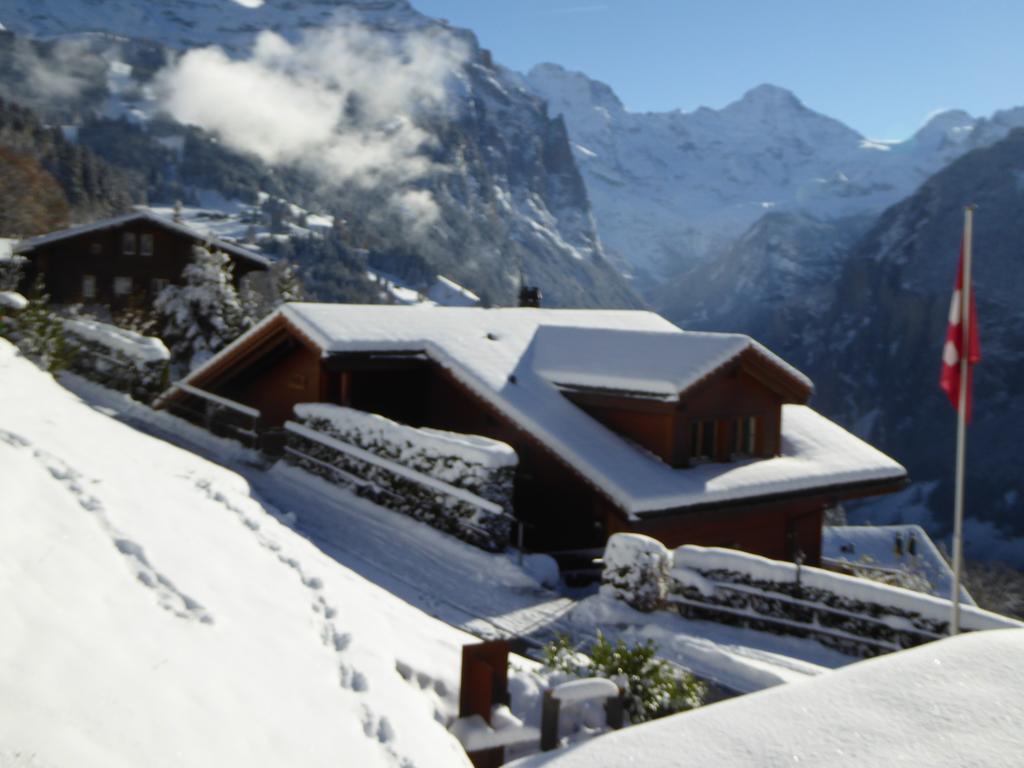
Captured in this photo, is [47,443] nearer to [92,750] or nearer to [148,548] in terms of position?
[148,548]

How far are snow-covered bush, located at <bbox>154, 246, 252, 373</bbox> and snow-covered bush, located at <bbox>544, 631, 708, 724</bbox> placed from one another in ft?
87.2

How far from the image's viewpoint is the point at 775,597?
13.7 meters

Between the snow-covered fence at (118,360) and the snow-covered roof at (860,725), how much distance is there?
67.8 ft

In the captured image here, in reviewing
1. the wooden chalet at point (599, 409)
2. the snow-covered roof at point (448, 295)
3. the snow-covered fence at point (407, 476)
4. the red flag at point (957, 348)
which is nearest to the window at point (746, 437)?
the wooden chalet at point (599, 409)

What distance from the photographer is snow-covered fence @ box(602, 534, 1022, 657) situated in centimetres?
1273

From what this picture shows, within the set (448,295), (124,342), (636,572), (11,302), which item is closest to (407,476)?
(636,572)

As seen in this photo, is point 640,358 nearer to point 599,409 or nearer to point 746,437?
point 599,409

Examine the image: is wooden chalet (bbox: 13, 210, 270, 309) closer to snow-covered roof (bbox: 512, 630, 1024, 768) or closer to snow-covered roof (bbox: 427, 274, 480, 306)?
snow-covered roof (bbox: 512, 630, 1024, 768)

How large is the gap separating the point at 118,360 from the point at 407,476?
38.2 ft

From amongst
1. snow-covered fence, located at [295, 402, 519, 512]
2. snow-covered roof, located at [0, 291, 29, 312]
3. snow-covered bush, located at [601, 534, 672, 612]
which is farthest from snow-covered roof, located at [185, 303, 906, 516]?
snow-covered roof, located at [0, 291, 29, 312]

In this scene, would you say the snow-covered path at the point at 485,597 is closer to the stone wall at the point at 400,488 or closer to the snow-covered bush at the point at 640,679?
the stone wall at the point at 400,488

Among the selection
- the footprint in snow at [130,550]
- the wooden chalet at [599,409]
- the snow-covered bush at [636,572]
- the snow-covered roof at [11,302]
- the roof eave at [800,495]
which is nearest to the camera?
the footprint in snow at [130,550]

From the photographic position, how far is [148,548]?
6.89 m

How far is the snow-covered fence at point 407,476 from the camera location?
15527 millimetres
